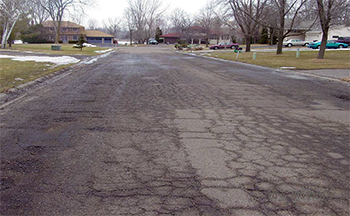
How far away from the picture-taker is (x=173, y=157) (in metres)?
3.90

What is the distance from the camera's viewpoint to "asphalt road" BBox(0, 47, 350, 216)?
112 inches

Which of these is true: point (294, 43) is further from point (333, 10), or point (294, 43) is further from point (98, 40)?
point (98, 40)

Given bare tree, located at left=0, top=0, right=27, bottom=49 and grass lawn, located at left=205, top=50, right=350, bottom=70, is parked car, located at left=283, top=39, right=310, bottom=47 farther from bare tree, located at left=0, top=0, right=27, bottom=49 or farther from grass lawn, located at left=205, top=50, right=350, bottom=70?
bare tree, located at left=0, top=0, right=27, bottom=49

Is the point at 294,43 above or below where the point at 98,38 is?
below

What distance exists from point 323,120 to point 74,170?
4.96m

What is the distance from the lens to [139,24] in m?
93.6

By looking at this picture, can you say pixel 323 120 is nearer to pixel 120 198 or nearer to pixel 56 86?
pixel 120 198

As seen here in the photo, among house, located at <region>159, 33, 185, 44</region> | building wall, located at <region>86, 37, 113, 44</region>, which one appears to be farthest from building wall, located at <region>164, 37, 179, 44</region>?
building wall, located at <region>86, 37, 113, 44</region>

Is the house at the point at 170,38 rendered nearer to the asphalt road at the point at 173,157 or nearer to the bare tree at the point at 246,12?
the bare tree at the point at 246,12

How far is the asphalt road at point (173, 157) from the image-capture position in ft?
9.31

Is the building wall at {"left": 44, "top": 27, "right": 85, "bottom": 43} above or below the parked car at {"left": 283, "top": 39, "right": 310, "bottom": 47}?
above

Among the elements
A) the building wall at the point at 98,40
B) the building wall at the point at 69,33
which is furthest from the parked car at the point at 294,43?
the building wall at the point at 69,33

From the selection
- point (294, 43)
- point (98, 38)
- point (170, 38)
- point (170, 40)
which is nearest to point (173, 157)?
point (294, 43)

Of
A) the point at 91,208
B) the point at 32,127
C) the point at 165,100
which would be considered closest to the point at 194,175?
the point at 91,208
